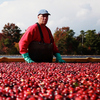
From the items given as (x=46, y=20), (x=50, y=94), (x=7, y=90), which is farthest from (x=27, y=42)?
(x=50, y=94)

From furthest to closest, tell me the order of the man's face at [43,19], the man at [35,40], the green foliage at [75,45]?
the green foliage at [75,45] < the man's face at [43,19] < the man at [35,40]

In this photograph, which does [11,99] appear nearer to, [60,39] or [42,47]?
[42,47]

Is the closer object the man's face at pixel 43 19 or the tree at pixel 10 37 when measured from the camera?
the man's face at pixel 43 19

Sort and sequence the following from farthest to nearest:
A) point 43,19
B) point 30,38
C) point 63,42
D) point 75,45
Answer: point 75,45, point 63,42, point 43,19, point 30,38

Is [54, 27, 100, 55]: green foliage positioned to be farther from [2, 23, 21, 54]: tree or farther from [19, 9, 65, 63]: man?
[19, 9, 65, 63]: man

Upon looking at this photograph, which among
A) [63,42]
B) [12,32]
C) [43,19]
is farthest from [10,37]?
[43,19]

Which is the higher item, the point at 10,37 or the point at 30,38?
the point at 10,37

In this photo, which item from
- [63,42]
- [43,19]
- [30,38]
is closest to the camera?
[30,38]

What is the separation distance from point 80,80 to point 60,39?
25.0 m

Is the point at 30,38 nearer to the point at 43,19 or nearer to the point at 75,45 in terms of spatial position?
the point at 43,19

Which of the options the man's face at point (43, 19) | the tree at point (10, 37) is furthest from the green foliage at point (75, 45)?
the man's face at point (43, 19)

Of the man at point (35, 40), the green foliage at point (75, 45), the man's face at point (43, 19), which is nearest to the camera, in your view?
the man at point (35, 40)

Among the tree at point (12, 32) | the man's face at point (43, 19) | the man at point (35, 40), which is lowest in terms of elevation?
the man at point (35, 40)

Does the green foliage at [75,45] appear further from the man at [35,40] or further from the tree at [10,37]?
the man at [35,40]
